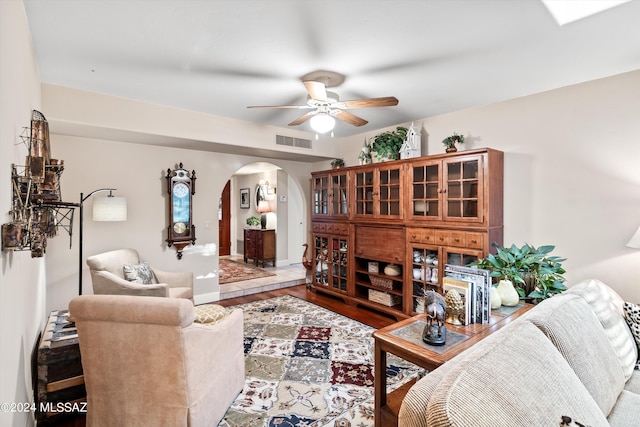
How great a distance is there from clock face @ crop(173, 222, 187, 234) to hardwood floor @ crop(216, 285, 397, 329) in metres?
1.19

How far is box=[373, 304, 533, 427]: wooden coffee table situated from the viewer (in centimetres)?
143

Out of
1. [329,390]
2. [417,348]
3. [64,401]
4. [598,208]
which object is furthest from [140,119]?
[598,208]

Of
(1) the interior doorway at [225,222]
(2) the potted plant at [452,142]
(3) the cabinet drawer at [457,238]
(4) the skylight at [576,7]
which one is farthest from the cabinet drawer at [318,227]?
(1) the interior doorway at [225,222]

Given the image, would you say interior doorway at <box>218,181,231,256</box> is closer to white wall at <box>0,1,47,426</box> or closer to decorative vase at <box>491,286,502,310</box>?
white wall at <box>0,1,47,426</box>

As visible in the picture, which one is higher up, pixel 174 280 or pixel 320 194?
pixel 320 194

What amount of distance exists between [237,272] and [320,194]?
2650 millimetres

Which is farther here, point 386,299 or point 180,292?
point 386,299

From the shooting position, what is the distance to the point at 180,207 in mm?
4266

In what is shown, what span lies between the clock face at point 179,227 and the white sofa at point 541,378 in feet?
13.0

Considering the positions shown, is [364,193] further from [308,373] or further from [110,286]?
[110,286]

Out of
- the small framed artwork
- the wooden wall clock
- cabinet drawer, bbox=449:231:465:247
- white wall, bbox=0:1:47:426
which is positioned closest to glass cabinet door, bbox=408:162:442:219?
cabinet drawer, bbox=449:231:465:247

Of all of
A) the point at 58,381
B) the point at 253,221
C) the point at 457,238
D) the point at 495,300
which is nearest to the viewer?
the point at 495,300

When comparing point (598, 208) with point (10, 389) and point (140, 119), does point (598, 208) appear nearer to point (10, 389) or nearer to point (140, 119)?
point (10, 389)

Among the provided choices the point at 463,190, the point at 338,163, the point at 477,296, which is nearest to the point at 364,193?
the point at 338,163
